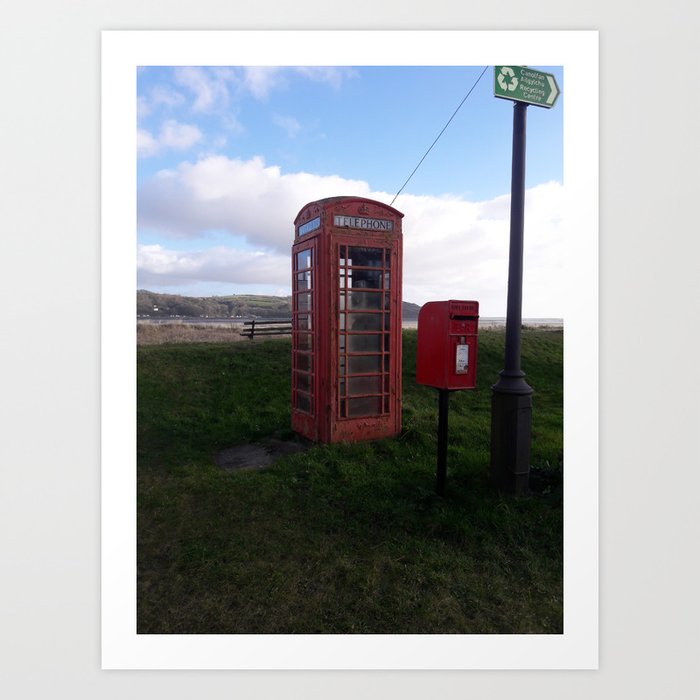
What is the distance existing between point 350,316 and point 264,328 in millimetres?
5220

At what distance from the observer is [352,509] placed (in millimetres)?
3344

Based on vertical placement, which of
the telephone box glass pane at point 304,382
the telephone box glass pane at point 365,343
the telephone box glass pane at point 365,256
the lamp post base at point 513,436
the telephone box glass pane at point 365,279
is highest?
the telephone box glass pane at point 365,256

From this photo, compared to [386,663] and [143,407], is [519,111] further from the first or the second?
[143,407]

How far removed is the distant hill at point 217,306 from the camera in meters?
3.54

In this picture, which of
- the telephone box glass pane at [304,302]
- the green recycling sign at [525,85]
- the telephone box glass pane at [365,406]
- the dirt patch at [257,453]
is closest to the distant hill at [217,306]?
the telephone box glass pane at [304,302]

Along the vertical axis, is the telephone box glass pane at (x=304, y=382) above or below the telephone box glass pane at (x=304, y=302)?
below

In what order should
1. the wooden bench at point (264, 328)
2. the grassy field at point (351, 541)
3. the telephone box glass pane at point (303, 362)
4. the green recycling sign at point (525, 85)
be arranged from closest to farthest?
1. the grassy field at point (351, 541)
2. the green recycling sign at point (525, 85)
3. the telephone box glass pane at point (303, 362)
4. the wooden bench at point (264, 328)

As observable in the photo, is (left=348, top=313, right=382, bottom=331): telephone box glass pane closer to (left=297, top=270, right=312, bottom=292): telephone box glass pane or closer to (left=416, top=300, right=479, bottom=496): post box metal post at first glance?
(left=297, top=270, right=312, bottom=292): telephone box glass pane

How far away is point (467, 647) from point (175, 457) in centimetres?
305

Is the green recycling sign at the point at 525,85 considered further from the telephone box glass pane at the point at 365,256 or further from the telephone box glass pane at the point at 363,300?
the telephone box glass pane at the point at 363,300

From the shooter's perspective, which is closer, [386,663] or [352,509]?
[386,663]

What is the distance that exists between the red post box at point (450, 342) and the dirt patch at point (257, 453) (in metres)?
1.85

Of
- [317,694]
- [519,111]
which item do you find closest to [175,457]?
[317,694]
